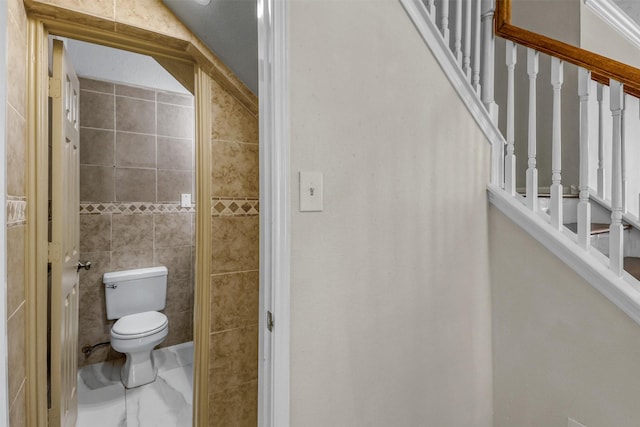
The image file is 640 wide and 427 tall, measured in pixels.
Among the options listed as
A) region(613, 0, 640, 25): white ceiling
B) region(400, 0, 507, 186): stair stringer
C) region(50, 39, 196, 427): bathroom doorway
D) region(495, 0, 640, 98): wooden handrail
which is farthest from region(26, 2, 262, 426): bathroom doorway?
region(613, 0, 640, 25): white ceiling

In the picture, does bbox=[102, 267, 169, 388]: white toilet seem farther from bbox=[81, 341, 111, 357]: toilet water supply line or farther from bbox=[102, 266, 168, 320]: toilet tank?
bbox=[81, 341, 111, 357]: toilet water supply line

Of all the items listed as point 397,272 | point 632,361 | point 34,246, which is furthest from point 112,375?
point 632,361

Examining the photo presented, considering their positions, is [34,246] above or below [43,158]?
below

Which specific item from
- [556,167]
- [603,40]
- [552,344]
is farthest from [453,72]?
[603,40]

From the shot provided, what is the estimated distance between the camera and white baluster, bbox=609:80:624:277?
1036 mm

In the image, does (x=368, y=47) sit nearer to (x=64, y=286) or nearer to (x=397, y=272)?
(x=397, y=272)

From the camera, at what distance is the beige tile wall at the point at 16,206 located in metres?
1.13

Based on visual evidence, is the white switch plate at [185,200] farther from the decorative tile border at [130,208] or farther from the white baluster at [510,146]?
the white baluster at [510,146]

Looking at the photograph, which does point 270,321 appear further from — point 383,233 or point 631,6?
point 631,6

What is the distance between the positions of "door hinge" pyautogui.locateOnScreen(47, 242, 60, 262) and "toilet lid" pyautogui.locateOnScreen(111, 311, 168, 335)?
40.0 inches

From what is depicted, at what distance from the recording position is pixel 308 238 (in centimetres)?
97

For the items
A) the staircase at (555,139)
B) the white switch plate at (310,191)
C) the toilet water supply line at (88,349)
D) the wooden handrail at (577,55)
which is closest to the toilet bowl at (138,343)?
the toilet water supply line at (88,349)

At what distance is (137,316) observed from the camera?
2602mm

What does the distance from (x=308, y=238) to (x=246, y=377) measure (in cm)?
124
